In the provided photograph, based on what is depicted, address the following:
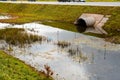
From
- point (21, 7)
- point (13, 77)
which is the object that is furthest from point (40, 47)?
point (21, 7)

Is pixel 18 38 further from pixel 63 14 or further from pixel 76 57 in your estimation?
pixel 63 14

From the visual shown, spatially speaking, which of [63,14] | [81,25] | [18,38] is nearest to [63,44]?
[18,38]

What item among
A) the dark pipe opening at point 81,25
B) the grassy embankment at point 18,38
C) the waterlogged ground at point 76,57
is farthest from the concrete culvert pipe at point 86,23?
the grassy embankment at point 18,38

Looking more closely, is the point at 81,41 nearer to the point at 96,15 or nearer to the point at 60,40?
the point at 60,40

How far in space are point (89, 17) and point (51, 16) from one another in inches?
627

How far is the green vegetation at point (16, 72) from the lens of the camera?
2100cm

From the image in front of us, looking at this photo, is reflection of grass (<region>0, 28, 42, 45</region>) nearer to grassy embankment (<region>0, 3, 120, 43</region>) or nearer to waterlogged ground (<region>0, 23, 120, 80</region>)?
Result: waterlogged ground (<region>0, 23, 120, 80</region>)

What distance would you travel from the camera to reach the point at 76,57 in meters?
29.1

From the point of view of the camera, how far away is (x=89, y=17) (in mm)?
49781

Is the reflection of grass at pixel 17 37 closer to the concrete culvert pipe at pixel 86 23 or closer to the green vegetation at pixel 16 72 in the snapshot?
the green vegetation at pixel 16 72

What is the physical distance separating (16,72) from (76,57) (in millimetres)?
8654

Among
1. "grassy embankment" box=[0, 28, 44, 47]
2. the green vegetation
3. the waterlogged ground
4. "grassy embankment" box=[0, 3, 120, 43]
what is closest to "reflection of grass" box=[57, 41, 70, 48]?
the waterlogged ground

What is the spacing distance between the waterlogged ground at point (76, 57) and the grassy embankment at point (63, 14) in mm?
5236

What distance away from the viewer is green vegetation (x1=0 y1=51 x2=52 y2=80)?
2100 centimetres
